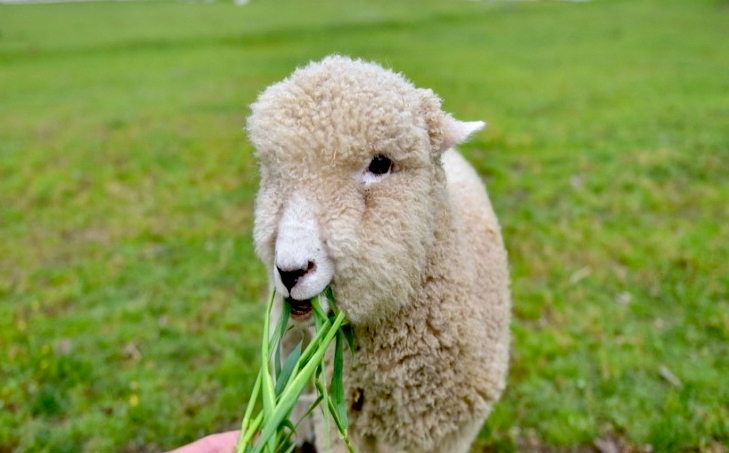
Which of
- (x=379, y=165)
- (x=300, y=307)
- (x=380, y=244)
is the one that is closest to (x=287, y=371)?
(x=300, y=307)

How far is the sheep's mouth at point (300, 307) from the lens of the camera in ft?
6.32

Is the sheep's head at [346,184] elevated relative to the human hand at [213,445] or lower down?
elevated

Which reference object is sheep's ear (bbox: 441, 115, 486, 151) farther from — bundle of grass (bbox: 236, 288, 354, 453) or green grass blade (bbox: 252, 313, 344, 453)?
green grass blade (bbox: 252, 313, 344, 453)

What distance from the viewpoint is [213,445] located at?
2.59 metres

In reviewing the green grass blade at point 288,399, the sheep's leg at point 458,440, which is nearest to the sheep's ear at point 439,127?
the green grass blade at point 288,399

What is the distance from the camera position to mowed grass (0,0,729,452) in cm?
377

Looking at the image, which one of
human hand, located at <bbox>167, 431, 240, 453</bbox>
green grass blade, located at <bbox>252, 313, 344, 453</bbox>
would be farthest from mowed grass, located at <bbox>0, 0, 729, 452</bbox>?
human hand, located at <bbox>167, 431, 240, 453</bbox>

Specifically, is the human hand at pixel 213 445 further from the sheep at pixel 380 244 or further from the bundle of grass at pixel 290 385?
the bundle of grass at pixel 290 385

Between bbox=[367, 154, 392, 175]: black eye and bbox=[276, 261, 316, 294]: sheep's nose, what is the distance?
17.0 inches

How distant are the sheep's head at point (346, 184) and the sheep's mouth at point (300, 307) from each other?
10cm

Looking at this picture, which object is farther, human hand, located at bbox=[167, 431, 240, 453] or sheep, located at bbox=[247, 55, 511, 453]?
human hand, located at bbox=[167, 431, 240, 453]

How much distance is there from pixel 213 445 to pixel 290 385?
108 cm

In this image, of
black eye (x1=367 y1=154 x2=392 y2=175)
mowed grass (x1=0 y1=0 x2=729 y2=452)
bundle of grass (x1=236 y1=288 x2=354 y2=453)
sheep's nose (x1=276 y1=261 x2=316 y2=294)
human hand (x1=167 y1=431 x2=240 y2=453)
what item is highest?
black eye (x1=367 y1=154 x2=392 y2=175)

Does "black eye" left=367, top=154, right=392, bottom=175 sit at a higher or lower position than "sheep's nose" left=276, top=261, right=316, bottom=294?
higher
